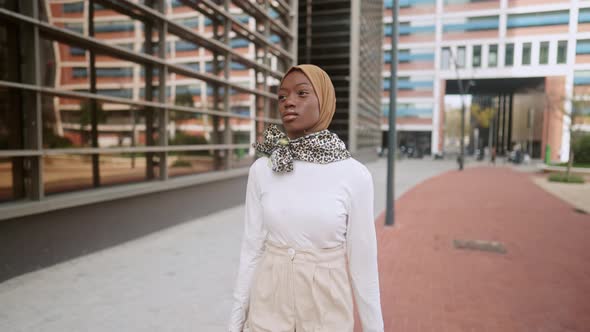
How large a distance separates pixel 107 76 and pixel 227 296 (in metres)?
4.52

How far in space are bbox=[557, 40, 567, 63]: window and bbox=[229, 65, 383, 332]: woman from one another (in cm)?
879

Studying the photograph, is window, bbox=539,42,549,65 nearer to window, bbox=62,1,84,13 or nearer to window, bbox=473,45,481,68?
window, bbox=62,1,84,13

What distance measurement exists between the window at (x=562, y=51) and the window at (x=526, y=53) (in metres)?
0.84

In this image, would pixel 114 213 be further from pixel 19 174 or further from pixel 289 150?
pixel 289 150

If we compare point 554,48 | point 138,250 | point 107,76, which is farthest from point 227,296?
point 554,48

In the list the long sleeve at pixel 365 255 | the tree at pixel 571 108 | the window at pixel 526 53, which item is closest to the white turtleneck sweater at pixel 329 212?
the long sleeve at pixel 365 255

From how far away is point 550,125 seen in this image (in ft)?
72.6

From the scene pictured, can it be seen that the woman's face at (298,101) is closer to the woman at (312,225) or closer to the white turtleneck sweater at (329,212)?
the woman at (312,225)

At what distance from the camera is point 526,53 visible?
9258 mm

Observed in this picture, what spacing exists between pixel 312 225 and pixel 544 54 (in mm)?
9355

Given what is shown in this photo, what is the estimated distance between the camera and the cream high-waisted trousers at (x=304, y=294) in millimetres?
1521

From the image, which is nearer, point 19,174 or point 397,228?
point 19,174

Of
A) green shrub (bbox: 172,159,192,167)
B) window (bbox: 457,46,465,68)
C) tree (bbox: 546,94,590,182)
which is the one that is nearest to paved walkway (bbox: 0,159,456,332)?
green shrub (bbox: 172,159,192,167)

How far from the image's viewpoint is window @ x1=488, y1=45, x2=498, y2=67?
1531 cm
